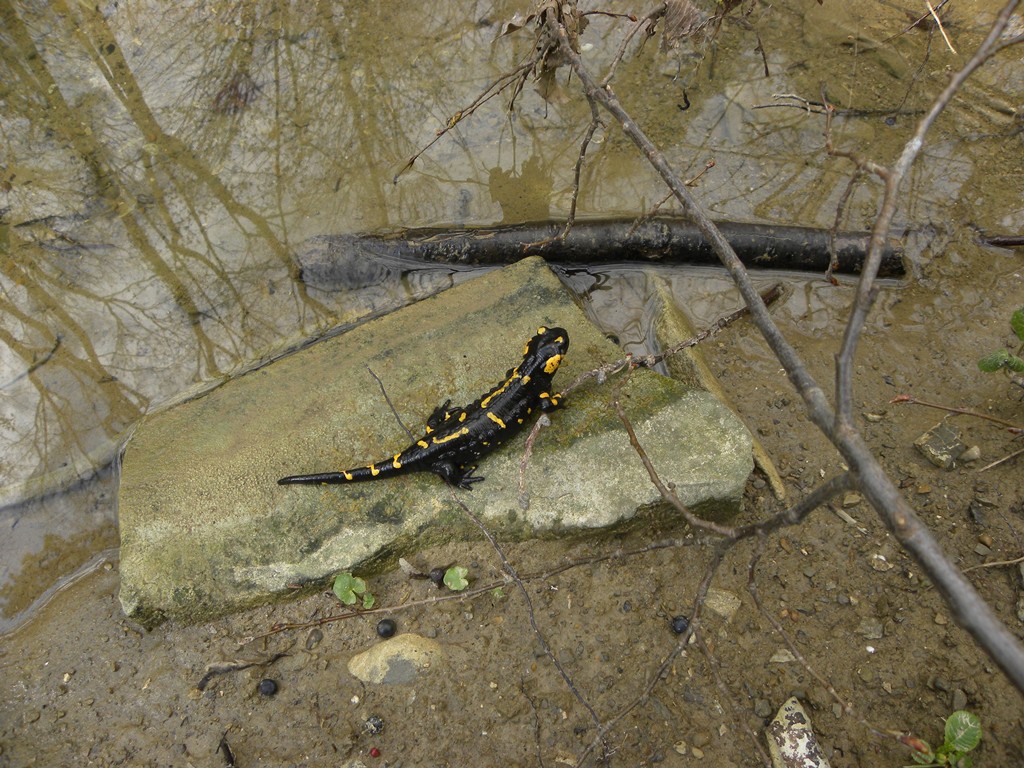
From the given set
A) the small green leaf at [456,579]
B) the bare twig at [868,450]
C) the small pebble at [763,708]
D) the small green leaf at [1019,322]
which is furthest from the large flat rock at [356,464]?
the small green leaf at [1019,322]

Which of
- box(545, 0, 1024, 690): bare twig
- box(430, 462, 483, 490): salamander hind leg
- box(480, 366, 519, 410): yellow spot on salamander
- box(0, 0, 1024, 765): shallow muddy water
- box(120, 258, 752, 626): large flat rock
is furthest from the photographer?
box(480, 366, 519, 410): yellow spot on salamander

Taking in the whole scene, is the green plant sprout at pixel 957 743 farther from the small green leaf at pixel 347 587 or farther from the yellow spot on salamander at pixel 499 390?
the small green leaf at pixel 347 587

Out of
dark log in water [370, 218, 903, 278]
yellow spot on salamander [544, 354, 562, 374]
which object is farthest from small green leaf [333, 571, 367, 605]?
dark log in water [370, 218, 903, 278]

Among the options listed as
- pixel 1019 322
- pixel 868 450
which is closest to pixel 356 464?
pixel 868 450

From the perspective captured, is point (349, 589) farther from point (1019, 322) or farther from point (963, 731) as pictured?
point (1019, 322)

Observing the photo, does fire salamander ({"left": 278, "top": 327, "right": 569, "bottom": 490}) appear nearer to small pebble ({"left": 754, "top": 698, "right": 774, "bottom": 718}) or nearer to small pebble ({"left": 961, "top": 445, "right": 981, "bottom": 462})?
small pebble ({"left": 754, "top": 698, "right": 774, "bottom": 718})

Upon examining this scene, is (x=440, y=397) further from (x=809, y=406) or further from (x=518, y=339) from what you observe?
(x=809, y=406)

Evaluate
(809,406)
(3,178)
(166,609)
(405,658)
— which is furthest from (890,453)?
(3,178)

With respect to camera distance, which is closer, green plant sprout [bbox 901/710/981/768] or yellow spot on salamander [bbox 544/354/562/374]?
green plant sprout [bbox 901/710/981/768]
